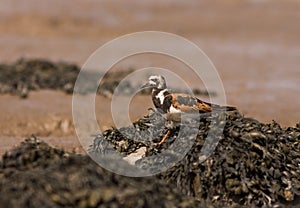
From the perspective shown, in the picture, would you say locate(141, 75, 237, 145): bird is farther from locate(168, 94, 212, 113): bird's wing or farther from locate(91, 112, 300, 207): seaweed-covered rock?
locate(91, 112, 300, 207): seaweed-covered rock

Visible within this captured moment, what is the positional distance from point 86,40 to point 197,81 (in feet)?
22.9

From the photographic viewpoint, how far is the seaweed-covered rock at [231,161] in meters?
7.31

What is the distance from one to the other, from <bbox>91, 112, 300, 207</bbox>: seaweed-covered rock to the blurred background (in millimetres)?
3423

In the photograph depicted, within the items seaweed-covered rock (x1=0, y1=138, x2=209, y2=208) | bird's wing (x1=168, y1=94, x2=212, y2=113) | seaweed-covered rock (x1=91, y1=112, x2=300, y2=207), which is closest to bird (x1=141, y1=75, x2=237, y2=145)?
bird's wing (x1=168, y1=94, x2=212, y2=113)

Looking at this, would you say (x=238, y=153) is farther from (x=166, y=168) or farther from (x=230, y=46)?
(x=230, y=46)

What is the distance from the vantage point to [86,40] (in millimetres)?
23156

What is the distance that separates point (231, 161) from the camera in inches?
293

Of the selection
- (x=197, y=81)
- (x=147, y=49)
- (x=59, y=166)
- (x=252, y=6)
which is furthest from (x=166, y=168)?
(x=252, y=6)

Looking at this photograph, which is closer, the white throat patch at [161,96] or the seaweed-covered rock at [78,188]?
the seaweed-covered rock at [78,188]

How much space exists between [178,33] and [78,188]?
1902 cm

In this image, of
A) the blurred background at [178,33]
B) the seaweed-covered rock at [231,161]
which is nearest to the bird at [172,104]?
the seaweed-covered rock at [231,161]

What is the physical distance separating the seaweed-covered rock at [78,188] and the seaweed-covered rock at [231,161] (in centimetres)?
77

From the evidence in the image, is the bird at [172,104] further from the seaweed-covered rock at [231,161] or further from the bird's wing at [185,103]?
the seaweed-covered rock at [231,161]

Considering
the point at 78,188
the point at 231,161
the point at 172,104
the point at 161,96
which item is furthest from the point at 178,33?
the point at 78,188
